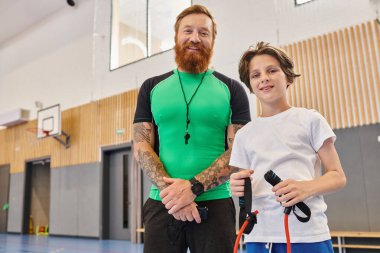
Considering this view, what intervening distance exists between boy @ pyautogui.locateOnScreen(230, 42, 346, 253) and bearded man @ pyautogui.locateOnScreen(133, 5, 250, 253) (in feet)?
0.45

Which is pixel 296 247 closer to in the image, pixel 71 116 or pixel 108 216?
pixel 108 216

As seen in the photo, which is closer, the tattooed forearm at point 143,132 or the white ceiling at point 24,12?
the tattooed forearm at point 143,132

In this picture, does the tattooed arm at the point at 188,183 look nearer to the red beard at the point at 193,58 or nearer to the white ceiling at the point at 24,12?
the red beard at the point at 193,58

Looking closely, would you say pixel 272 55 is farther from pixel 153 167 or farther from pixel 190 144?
pixel 153 167

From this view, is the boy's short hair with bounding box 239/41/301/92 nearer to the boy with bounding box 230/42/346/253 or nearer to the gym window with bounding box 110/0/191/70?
the boy with bounding box 230/42/346/253

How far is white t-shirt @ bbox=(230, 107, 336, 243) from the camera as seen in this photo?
3.55 ft

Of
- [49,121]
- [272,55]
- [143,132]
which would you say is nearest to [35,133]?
[49,121]

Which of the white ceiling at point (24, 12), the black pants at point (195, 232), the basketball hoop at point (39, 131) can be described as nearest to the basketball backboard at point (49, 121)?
the basketball hoop at point (39, 131)

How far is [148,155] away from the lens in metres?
1.42

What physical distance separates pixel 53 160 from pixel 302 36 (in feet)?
24.7

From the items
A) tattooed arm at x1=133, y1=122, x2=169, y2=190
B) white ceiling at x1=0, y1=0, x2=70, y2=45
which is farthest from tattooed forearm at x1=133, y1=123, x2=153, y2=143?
white ceiling at x1=0, y1=0, x2=70, y2=45

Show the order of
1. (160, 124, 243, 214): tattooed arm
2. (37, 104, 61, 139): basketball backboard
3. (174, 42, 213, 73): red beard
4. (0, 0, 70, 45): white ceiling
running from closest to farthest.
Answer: (160, 124, 243, 214): tattooed arm
(174, 42, 213, 73): red beard
(37, 104, 61, 139): basketball backboard
(0, 0, 70, 45): white ceiling

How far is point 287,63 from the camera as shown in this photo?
129 centimetres

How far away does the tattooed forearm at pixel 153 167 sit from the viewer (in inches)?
52.3
